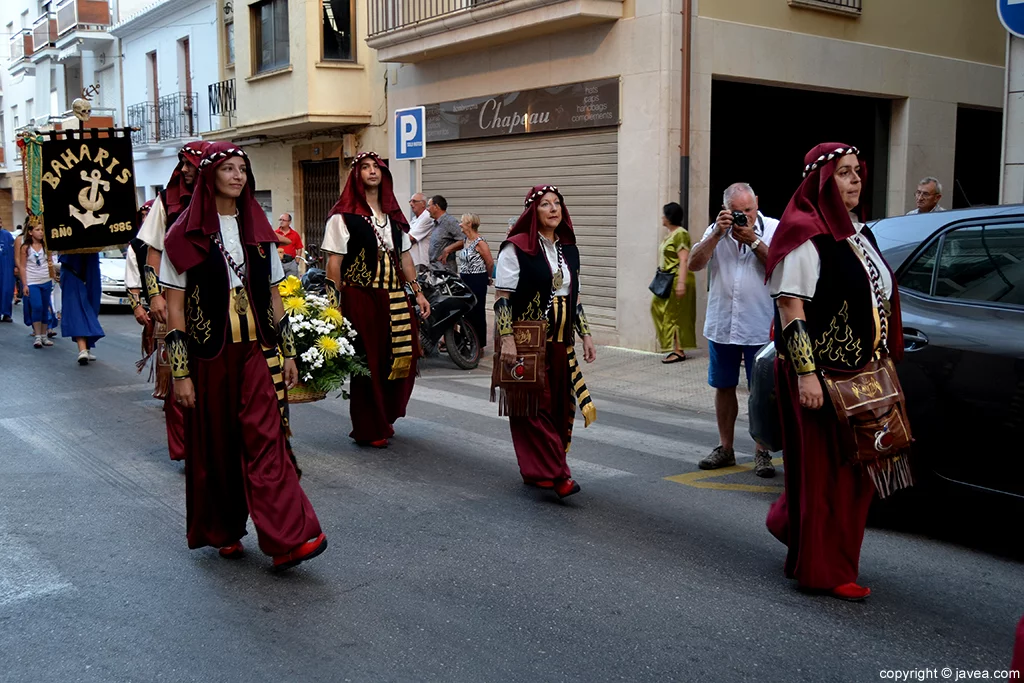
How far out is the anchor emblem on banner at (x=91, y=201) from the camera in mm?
11805

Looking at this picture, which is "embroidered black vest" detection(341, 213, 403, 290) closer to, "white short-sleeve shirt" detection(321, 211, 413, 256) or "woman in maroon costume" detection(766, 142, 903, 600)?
"white short-sleeve shirt" detection(321, 211, 413, 256)

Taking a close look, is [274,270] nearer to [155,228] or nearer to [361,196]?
[155,228]

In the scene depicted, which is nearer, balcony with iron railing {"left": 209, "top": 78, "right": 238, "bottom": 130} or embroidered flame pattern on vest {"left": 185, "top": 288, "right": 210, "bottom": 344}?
embroidered flame pattern on vest {"left": 185, "top": 288, "right": 210, "bottom": 344}

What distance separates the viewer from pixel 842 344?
4.65 meters

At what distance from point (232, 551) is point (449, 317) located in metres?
6.95

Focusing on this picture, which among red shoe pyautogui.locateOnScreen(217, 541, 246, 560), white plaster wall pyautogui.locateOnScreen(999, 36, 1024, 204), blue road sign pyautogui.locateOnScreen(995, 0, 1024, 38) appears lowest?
red shoe pyautogui.locateOnScreen(217, 541, 246, 560)

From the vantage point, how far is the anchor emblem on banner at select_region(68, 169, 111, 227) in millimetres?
11805

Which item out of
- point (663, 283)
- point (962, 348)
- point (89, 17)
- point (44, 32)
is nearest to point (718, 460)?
point (962, 348)

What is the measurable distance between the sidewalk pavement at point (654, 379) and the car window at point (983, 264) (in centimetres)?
376

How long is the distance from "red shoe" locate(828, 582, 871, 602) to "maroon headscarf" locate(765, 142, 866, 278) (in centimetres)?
136

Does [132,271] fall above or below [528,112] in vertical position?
below

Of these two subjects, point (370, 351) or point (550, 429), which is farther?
point (370, 351)

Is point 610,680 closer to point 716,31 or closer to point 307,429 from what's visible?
point 307,429

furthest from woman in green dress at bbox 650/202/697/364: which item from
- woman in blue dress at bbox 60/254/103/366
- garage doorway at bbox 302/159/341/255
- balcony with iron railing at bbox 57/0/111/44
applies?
balcony with iron railing at bbox 57/0/111/44
